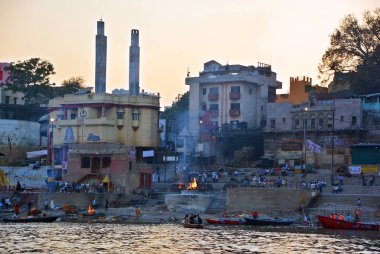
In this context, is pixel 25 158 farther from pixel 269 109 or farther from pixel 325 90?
pixel 325 90

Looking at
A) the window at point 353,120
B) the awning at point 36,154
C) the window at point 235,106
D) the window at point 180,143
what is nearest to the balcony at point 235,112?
the window at point 235,106

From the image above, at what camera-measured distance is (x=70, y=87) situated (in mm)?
107000

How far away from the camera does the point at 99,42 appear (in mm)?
89312

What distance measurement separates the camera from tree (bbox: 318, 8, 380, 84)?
87000mm

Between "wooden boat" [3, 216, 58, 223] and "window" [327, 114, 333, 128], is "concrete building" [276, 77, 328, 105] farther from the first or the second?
"wooden boat" [3, 216, 58, 223]

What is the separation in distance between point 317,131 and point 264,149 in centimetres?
636

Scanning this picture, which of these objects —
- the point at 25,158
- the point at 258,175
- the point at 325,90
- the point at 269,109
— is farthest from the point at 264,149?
the point at 25,158

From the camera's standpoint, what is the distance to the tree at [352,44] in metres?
87.0

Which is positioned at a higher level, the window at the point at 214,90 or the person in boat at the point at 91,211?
the window at the point at 214,90

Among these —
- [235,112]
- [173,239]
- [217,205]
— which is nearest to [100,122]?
[235,112]

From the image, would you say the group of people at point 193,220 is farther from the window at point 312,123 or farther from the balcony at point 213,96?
the balcony at point 213,96

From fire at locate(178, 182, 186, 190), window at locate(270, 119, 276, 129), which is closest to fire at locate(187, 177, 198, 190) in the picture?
fire at locate(178, 182, 186, 190)

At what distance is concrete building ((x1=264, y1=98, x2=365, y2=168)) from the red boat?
20.1 m

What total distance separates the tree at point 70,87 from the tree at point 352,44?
3320 cm
